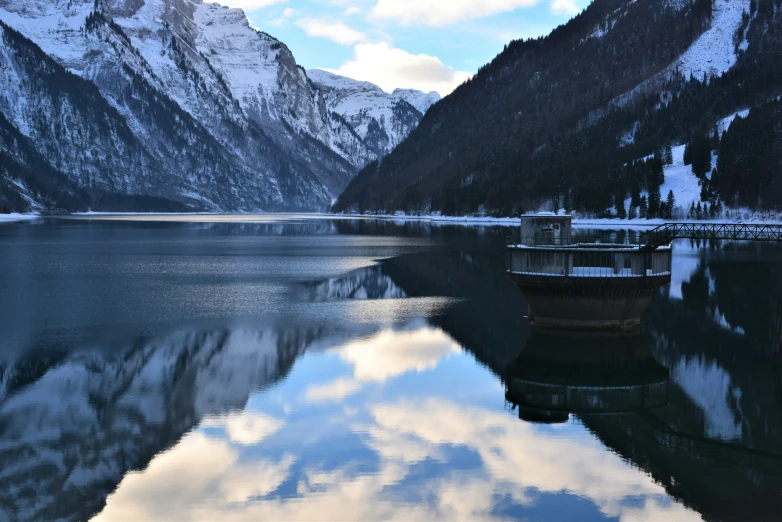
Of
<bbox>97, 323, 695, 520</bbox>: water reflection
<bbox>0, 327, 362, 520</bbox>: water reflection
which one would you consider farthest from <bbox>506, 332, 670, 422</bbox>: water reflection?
<bbox>0, 327, 362, 520</bbox>: water reflection

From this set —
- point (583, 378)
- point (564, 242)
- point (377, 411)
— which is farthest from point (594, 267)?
point (377, 411)

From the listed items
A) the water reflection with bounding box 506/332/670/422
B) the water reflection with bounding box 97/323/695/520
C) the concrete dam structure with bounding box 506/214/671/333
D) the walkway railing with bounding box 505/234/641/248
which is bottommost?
the water reflection with bounding box 97/323/695/520

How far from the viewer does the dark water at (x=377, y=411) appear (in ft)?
80.4

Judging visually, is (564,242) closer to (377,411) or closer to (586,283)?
Answer: (586,283)

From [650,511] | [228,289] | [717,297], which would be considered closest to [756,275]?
[717,297]

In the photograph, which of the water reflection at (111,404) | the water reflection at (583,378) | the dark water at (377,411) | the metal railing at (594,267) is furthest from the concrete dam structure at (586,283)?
the water reflection at (111,404)

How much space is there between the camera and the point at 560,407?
34562 mm

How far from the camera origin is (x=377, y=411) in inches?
1330

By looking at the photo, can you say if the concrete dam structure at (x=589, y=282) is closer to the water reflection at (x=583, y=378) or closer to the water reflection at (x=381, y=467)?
the water reflection at (x=583, y=378)

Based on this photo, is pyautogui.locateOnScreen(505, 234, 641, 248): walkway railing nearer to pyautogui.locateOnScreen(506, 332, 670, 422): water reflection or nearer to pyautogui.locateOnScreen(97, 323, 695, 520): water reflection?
pyautogui.locateOnScreen(506, 332, 670, 422): water reflection

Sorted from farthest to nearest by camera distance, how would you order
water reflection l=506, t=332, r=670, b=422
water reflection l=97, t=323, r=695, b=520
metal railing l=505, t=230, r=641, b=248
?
metal railing l=505, t=230, r=641, b=248 < water reflection l=506, t=332, r=670, b=422 < water reflection l=97, t=323, r=695, b=520

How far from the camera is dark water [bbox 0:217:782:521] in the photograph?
2452cm

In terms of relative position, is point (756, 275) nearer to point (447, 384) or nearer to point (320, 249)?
point (447, 384)

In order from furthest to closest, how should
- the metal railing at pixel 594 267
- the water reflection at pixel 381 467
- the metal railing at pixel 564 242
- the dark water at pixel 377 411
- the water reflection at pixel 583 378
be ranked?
the metal railing at pixel 564 242, the metal railing at pixel 594 267, the water reflection at pixel 583 378, the dark water at pixel 377 411, the water reflection at pixel 381 467
